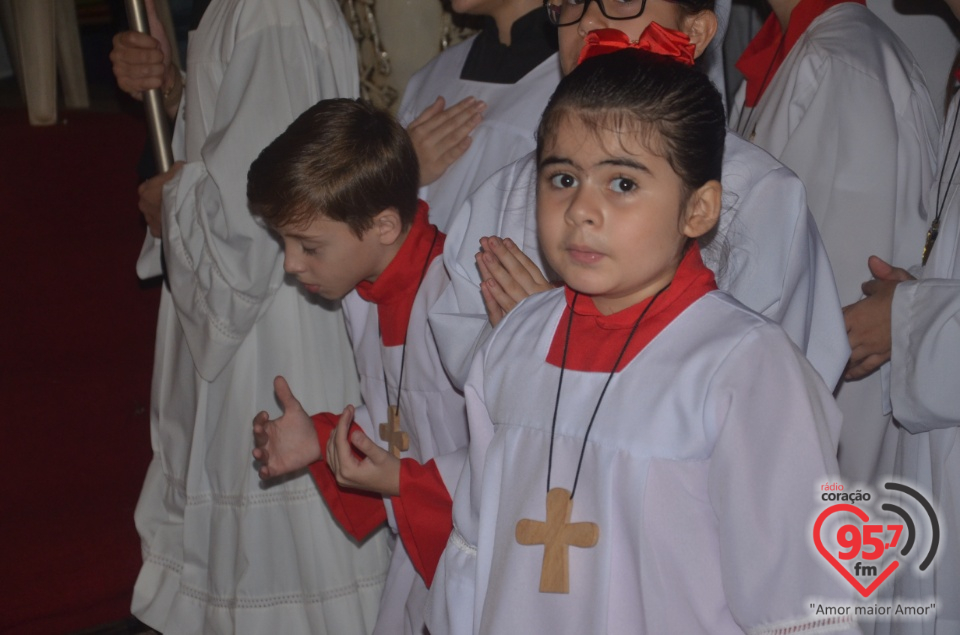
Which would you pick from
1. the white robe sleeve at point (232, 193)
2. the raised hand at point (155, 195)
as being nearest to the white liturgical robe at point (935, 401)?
the white robe sleeve at point (232, 193)

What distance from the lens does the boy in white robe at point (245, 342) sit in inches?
110

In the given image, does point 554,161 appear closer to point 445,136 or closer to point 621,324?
point 621,324

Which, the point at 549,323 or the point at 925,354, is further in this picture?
the point at 925,354

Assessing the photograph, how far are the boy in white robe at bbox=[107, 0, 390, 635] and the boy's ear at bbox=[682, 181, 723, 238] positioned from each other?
1474 mm

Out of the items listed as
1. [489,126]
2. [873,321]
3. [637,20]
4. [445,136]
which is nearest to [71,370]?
[445,136]

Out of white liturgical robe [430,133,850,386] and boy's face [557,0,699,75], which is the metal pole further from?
boy's face [557,0,699,75]

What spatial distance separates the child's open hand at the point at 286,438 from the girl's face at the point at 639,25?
37.2 inches

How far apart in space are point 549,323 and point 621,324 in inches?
6.1

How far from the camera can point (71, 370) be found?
4.59 m

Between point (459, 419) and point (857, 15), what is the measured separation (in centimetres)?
144

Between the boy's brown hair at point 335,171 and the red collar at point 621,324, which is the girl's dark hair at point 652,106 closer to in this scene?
the red collar at point 621,324

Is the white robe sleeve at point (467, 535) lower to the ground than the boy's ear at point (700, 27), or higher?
lower

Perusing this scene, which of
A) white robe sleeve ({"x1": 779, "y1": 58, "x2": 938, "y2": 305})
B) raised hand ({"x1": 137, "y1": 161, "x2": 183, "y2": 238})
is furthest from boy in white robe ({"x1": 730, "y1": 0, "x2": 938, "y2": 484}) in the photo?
raised hand ({"x1": 137, "y1": 161, "x2": 183, "y2": 238})

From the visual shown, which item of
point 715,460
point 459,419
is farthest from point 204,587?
point 715,460
